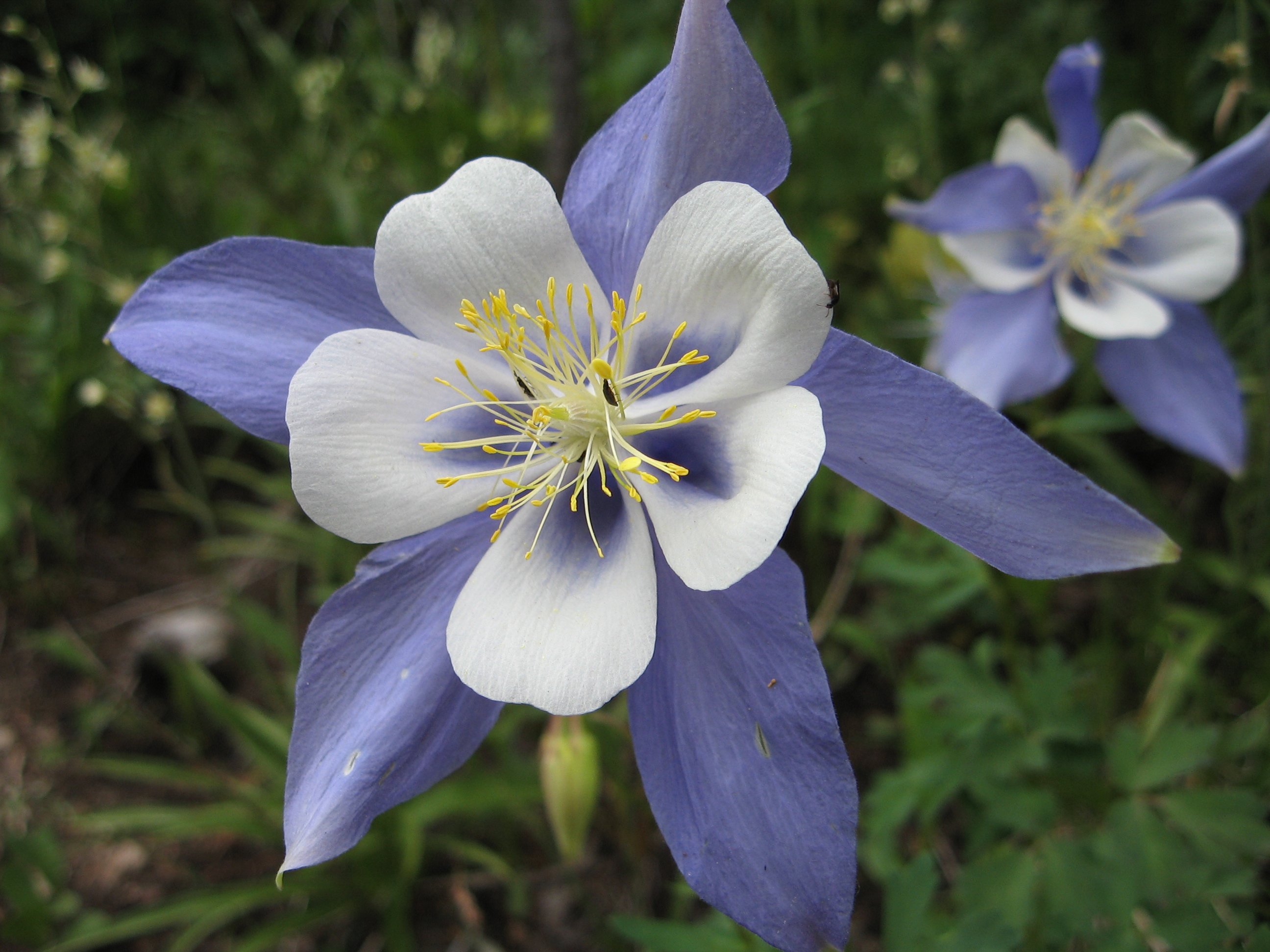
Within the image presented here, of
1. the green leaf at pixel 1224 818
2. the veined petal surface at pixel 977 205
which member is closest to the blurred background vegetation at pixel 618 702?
the green leaf at pixel 1224 818

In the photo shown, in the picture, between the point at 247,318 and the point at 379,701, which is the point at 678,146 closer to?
the point at 247,318

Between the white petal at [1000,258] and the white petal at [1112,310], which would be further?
the white petal at [1000,258]

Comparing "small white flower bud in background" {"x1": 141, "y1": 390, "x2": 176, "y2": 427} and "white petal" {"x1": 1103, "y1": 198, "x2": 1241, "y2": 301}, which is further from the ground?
"white petal" {"x1": 1103, "y1": 198, "x2": 1241, "y2": 301}

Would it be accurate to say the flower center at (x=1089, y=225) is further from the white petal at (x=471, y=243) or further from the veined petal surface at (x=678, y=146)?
the white petal at (x=471, y=243)

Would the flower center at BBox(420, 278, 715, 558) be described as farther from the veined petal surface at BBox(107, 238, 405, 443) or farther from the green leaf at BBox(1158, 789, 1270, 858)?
the green leaf at BBox(1158, 789, 1270, 858)

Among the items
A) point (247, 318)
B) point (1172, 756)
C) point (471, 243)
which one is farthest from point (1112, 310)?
point (247, 318)

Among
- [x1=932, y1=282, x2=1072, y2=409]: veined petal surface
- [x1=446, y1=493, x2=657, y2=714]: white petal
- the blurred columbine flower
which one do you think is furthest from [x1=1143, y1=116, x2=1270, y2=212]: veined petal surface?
[x1=446, y1=493, x2=657, y2=714]: white petal

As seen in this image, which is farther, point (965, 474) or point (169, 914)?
point (169, 914)
